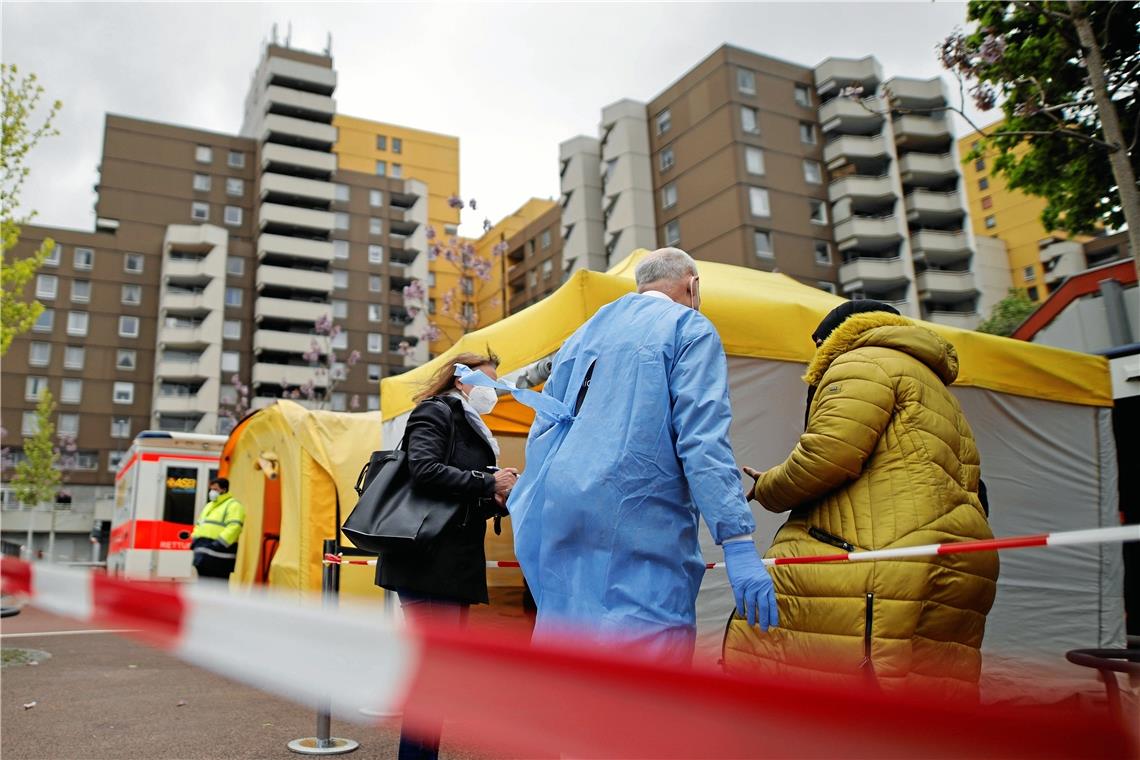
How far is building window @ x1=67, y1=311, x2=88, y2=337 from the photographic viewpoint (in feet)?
183

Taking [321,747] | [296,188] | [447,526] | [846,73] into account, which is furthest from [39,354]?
[447,526]

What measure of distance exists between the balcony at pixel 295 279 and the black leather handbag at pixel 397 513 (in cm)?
5829

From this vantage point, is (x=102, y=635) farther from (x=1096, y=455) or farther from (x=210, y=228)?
(x=210, y=228)

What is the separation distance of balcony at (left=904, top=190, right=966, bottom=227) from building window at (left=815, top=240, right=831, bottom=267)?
6.79 meters

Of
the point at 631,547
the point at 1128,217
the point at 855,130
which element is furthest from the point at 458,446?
the point at 855,130

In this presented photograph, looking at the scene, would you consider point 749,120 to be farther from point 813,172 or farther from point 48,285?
point 48,285

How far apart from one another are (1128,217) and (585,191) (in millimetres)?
50378

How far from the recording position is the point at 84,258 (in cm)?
5669

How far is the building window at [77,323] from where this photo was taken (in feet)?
183

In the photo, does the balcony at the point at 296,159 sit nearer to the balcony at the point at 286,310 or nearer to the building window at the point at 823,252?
the balcony at the point at 286,310

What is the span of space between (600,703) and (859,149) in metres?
52.7

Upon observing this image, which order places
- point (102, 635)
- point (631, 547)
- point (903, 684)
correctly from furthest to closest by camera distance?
point (102, 635)
point (903, 684)
point (631, 547)

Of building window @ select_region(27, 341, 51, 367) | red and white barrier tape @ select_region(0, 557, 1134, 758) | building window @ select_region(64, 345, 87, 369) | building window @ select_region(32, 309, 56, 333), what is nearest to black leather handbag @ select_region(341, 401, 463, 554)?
red and white barrier tape @ select_region(0, 557, 1134, 758)

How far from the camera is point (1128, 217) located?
757 cm
